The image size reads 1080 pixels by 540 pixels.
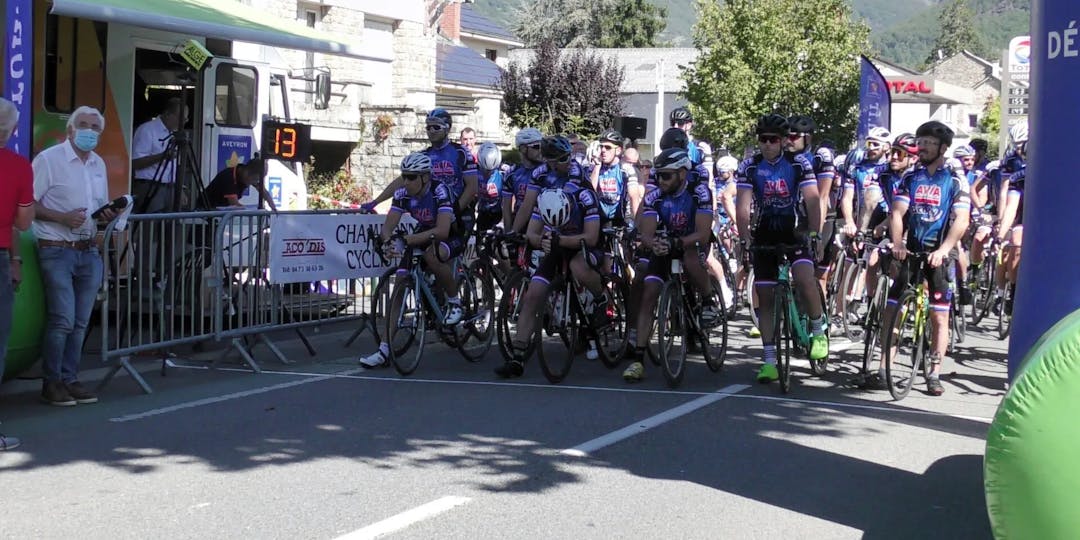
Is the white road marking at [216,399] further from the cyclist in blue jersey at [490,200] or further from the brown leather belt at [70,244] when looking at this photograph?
the cyclist in blue jersey at [490,200]

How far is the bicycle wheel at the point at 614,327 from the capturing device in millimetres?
10359

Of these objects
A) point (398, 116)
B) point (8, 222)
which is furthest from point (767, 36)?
point (8, 222)

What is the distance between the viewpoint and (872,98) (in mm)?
Result: 19812

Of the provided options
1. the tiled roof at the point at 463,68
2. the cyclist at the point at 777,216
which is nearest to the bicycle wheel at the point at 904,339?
the cyclist at the point at 777,216

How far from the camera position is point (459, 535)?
5574 mm

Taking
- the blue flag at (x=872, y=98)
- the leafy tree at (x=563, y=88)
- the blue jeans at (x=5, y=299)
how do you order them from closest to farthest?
1. the blue jeans at (x=5, y=299)
2. the blue flag at (x=872, y=98)
3. the leafy tree at (x=563, y=88)

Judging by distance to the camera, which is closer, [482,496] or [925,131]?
[482,496]

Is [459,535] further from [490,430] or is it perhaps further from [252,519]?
[490,430]

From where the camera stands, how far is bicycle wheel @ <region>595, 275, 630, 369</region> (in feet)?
34.0

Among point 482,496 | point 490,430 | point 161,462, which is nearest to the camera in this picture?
point 482,496

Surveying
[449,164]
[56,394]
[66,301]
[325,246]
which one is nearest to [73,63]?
[325,246]

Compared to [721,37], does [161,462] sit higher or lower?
lower

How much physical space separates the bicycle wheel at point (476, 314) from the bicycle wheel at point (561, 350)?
3.16ft

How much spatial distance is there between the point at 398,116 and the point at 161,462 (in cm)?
2191
